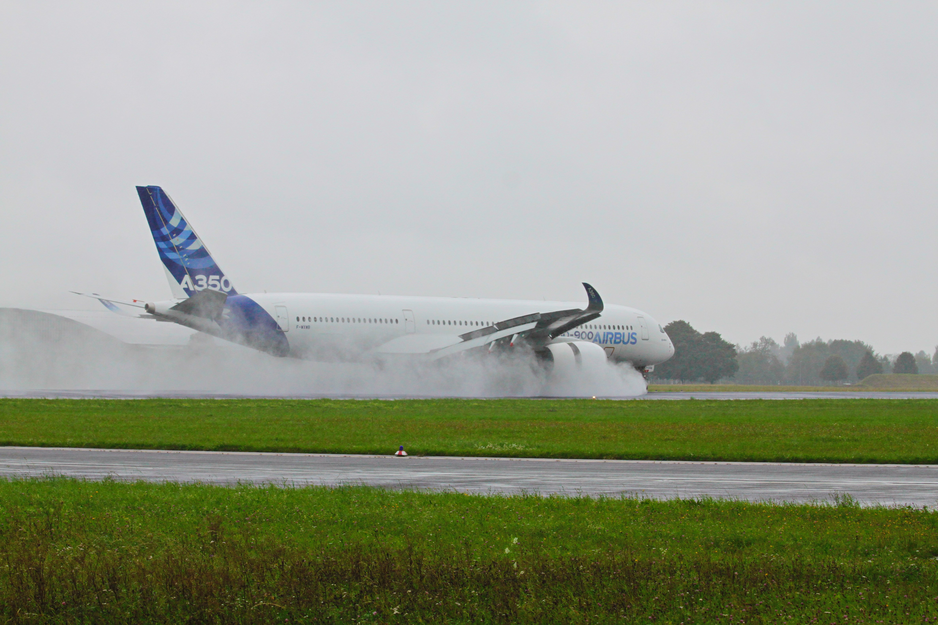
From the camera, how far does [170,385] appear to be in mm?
46594

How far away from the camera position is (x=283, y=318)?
42688 mm

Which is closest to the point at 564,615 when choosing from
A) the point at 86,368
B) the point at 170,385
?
the point at 170,385

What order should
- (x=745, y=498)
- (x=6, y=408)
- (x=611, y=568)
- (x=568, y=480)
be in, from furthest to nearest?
(x=6, y=408) → (x=568, y=480) → (x=745, y=498) → (x=611, y=568)

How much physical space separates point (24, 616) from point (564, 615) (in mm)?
3711

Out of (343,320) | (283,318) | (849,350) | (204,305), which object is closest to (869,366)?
(849,350)

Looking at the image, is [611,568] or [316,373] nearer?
[611,568]

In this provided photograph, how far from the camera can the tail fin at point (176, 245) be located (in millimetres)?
41875

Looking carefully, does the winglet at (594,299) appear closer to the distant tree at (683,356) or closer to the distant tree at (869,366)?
the distant tree at (683,356)

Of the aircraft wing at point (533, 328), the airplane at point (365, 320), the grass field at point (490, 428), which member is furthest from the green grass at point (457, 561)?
the aircraft wing at point (533, 328)

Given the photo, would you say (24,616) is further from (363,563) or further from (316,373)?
(316,373)

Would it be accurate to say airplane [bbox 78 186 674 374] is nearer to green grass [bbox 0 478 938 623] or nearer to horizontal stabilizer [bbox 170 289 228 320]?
horizontal stabilizer [bbox 170 289 228 320]

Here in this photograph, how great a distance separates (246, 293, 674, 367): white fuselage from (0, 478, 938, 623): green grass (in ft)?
106

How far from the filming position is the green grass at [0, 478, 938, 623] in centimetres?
658

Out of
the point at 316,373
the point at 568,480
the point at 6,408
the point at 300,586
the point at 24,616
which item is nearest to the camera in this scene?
the point at 24,616
